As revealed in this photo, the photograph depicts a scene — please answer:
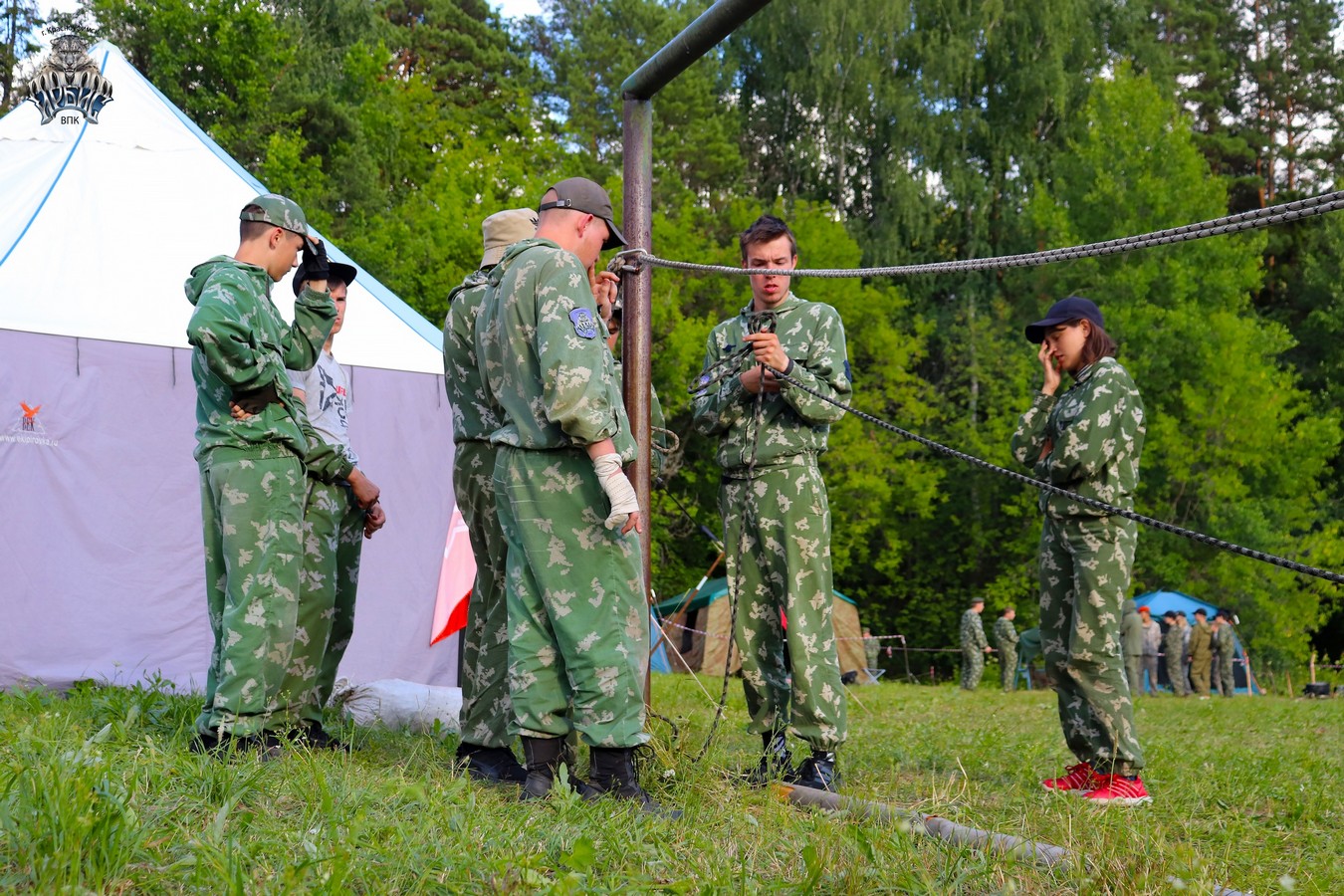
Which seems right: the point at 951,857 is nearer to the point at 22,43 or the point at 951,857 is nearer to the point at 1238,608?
the point at 1238,608

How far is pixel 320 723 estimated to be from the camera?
466 cm

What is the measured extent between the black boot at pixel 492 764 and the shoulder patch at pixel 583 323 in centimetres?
150

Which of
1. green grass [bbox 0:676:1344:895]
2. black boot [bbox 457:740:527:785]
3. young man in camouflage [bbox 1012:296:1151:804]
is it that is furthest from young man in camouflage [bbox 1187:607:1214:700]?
black boot [bbox 457:740:527:785]

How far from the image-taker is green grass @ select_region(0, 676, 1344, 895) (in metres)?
2.37

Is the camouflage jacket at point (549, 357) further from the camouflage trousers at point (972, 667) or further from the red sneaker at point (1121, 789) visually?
the camouflage trousers at point (972, 667)

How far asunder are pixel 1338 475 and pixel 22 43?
1351 inches

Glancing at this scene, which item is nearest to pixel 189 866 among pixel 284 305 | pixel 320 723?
pixel 320 723

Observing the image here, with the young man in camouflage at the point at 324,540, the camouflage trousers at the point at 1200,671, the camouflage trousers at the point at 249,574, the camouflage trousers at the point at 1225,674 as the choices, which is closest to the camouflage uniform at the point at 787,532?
the young man in camouflage at the point at 324,540

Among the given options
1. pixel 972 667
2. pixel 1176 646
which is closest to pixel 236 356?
pixel 972 667

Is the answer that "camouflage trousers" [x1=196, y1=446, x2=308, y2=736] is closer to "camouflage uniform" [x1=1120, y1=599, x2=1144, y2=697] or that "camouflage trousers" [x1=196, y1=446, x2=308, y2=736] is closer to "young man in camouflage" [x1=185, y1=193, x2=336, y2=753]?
"young man in camouflage" [x1=185, y1=193, x2=336, y2=753]

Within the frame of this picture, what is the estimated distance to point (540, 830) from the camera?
290 cm

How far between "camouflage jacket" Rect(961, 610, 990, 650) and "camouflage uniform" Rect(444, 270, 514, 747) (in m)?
17.1

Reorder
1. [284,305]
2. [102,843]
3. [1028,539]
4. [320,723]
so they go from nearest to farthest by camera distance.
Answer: [102,843]
[320,723]
[284,305]
[1028,539]

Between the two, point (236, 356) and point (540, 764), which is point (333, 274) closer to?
point (236, 356)
